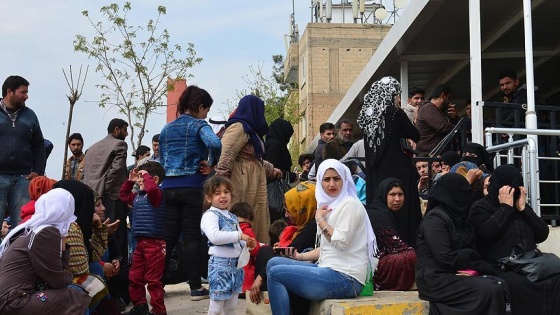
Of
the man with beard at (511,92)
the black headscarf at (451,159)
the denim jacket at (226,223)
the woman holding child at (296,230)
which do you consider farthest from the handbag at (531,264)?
the man with beard at (511,92)

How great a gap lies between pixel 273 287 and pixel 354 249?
0.68 metres

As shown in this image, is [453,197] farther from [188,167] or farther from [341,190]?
[188,167]

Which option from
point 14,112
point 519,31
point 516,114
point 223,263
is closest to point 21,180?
point 14,112

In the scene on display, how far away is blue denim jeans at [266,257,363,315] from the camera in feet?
22.1

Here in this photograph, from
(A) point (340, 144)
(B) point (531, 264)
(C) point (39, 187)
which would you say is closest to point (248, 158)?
(C) point (39, 187)

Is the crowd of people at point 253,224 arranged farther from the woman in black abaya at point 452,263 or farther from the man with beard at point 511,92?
the man with beard at point 511,92

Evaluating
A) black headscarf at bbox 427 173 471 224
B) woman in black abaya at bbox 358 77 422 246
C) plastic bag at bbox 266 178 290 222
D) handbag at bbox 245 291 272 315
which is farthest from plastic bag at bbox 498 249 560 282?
plastic bag at bbox 266 178 290 222

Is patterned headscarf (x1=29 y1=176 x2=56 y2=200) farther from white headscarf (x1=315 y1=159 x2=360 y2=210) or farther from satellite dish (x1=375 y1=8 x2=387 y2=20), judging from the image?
satellite dish (x1=375 y1=8 x2=387 y2=20)

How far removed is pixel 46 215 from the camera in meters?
6.26

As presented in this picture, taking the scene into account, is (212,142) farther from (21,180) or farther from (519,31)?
(519,31)

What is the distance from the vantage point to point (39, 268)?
6.11 m

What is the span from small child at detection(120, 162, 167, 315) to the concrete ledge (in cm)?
194

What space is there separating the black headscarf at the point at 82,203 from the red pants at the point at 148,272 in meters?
1.02

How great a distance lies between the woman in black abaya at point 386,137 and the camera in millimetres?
8787
